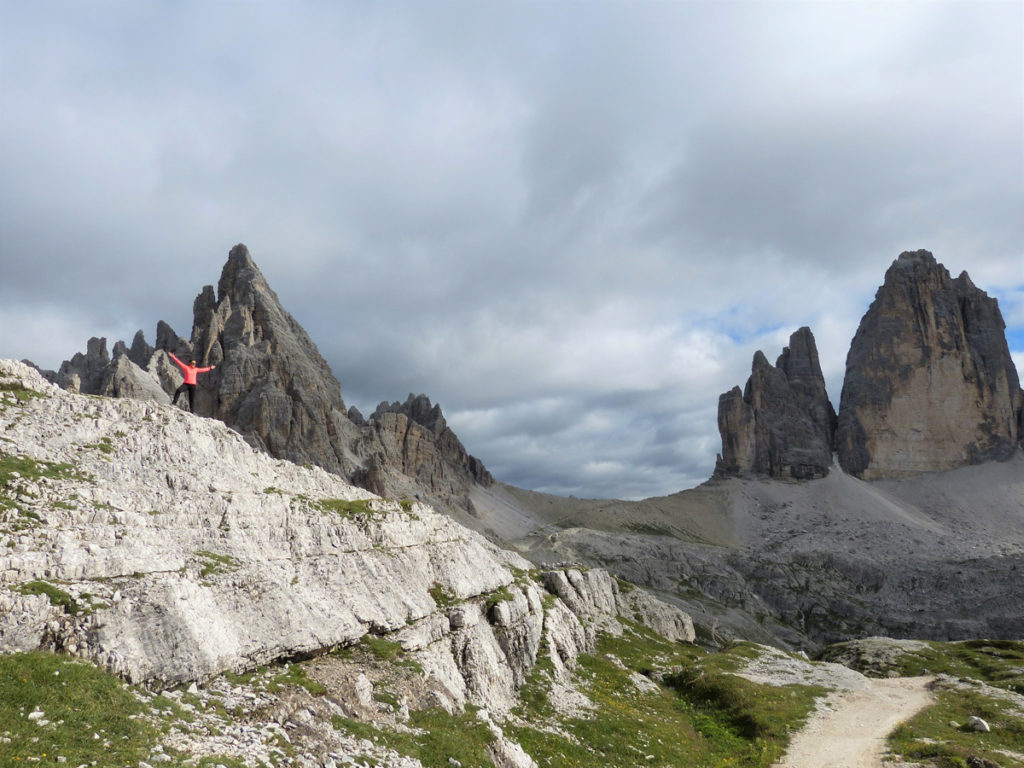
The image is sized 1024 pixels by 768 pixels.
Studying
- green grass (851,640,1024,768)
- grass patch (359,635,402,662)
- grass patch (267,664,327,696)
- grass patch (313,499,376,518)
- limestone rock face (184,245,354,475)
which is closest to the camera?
grass patch (267,664,327,696)

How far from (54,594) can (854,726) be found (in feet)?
166

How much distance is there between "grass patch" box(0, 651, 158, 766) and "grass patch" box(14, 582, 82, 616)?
2.21m

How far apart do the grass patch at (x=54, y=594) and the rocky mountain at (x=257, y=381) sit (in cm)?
12138

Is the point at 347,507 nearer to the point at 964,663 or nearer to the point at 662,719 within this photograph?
the point at 662,719

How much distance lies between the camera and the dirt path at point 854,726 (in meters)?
35.4

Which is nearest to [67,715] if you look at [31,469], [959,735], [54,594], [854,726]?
[54,594]

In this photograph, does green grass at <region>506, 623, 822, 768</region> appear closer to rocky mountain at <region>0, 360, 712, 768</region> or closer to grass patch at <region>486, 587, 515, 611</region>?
rocky mountain at <region>0, 360, 712, 768</region>

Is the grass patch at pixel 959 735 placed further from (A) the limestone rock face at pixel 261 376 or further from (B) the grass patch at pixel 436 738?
(A) the limestone rock face at pixel 261 376

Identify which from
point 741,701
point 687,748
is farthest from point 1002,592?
point 687,748

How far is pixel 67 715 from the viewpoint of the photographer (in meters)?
16.7

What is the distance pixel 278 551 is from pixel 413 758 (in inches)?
623

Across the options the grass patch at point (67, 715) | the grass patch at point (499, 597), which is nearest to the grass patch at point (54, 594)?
the grass patch at point (67, 715)

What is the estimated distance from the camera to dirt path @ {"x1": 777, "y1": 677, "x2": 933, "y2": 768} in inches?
1394

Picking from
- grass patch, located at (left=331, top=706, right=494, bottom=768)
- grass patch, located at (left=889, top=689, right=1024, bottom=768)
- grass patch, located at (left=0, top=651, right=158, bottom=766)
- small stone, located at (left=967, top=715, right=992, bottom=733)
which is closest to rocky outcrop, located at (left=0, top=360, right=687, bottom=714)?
grass patch, located at (left=0, top=651, right=158, bottom=766)
